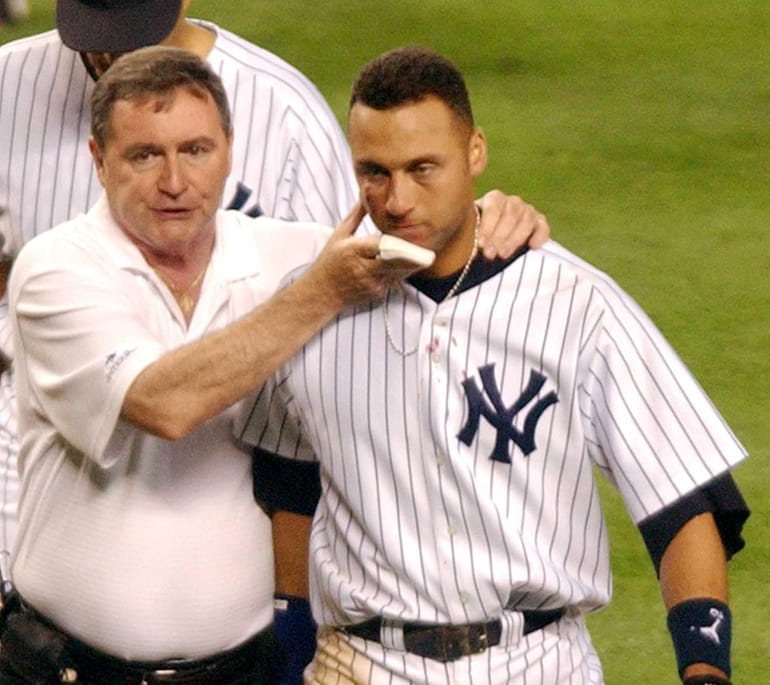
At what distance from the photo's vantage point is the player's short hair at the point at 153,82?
10.8 feet

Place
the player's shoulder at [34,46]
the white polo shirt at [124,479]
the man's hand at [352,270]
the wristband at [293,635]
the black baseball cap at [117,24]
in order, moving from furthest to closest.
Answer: the player's shoulder at [34,46], the black baseball cap at [117,24], the wristband at [293,635], the white polo shirt at [124,479], the man's hand at [352,270]

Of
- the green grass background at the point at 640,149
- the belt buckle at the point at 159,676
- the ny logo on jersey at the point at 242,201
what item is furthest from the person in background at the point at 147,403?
the green grass background at the point at 640,149

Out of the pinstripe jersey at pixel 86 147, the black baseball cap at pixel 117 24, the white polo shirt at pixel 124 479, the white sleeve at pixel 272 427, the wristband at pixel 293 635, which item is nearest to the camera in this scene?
the white polo shirt at pixel 124 479

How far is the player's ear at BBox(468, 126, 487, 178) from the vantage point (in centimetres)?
322

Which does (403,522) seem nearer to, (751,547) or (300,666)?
(300,666)

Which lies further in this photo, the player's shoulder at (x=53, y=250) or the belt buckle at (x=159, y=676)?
the belt buckle at (x=159, y=676)

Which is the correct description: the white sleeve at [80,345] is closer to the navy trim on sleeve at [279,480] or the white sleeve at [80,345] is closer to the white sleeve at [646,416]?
the navy trim on sleeve at [279,480]

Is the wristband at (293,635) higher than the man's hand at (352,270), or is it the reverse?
the man's hand at (352,270)

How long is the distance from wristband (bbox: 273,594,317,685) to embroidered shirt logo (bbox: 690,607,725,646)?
77cm

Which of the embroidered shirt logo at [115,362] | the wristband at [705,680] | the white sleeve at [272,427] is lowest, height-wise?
the wristband at [705,680]

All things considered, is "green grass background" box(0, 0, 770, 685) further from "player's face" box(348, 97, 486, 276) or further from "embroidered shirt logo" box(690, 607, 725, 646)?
"player's face" box(348, 97, 486, 276)

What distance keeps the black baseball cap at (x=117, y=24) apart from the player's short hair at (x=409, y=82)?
3.26 ft

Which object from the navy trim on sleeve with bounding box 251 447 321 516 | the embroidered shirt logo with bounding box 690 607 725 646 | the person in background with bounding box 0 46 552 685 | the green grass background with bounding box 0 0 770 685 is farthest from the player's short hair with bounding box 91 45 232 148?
the green grass background with bounding box 0 0 770 685

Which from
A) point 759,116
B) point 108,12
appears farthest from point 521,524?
point 759,116
